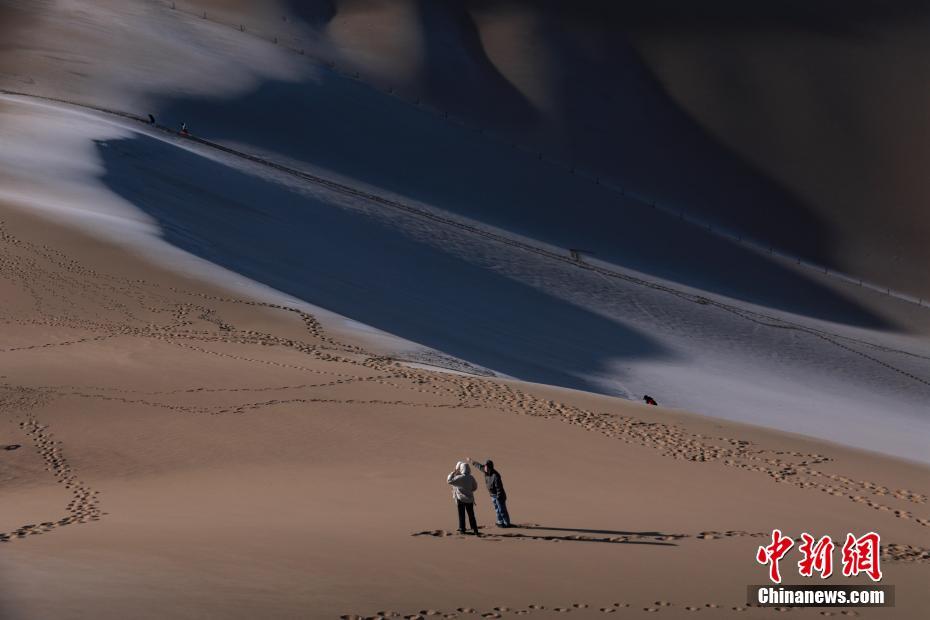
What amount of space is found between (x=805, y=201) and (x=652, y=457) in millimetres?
38146

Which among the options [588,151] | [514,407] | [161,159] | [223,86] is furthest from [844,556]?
[588,151]

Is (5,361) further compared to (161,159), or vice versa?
(161,159)

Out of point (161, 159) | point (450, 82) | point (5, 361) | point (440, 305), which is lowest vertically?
point (5, 361)

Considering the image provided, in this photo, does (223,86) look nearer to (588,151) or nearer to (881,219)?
(588,151)

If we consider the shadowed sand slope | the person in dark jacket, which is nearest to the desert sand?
the shadowed sand slope

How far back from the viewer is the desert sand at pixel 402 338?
9.55m

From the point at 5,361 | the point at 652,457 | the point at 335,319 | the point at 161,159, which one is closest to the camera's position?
the point at 652,457

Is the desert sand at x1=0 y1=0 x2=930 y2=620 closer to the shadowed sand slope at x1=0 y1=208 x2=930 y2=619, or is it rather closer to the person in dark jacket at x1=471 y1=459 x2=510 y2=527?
the shadowed sand slope at x1=0 y1=208 x2=930 y2=619

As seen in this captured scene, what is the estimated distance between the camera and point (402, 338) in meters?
21.6

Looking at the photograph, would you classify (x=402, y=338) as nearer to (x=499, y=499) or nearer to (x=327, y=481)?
(x=327, y=481)

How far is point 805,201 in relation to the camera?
50281 millimetres

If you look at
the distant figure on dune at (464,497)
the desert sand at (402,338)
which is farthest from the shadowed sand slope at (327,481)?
the distant figure on dune at (464,497)

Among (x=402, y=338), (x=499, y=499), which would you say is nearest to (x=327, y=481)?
(x=499, y=499)

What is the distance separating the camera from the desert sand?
9547mm
